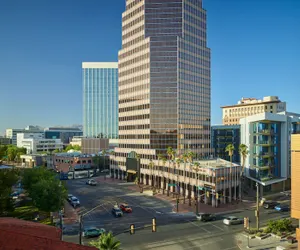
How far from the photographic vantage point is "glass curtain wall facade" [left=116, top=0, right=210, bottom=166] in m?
102

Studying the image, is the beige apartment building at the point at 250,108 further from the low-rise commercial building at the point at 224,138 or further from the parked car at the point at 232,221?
the parked car at the point at 232,221

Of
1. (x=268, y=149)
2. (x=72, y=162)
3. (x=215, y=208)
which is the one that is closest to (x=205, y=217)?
(x=215, y=208)

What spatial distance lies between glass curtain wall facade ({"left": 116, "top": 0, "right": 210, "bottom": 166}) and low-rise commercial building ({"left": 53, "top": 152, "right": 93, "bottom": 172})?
24.1 meters

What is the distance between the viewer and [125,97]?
115625 millimetres

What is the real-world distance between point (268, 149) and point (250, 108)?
318 ft

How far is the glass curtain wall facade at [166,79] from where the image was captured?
102125mm

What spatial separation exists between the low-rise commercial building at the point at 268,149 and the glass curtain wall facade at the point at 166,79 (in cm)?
2385

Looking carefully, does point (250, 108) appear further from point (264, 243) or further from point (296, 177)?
point (296, 177)

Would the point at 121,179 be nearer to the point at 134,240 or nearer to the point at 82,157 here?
the point at 82,157

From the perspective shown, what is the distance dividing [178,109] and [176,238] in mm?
62785

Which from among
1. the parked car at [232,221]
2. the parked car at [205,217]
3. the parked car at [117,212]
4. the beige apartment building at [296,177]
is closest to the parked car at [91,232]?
the parked car at [117,212]

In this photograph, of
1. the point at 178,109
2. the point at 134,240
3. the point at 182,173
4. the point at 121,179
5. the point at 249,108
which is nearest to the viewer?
the point at 134,240

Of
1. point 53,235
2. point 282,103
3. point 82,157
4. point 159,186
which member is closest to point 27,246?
point 53,235

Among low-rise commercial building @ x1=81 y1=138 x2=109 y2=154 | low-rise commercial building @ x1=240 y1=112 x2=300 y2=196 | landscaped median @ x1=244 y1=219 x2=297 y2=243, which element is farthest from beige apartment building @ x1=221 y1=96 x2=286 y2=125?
landscaped median @ x1=244 y1=219 x2=297 y2=243
